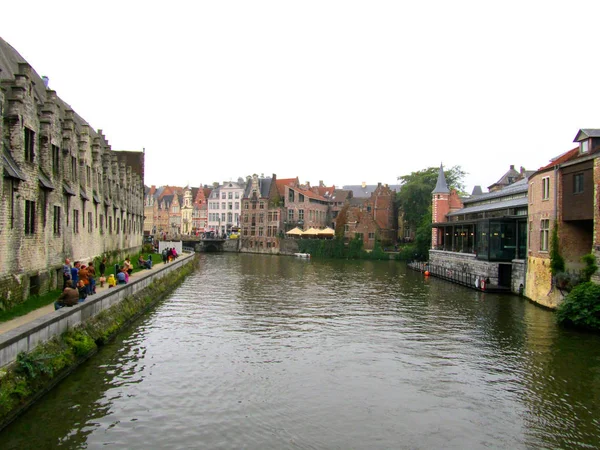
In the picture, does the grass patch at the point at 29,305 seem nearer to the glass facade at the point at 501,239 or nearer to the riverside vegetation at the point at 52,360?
the riverside vegetation at the point at 52,360

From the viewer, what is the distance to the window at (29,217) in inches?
719

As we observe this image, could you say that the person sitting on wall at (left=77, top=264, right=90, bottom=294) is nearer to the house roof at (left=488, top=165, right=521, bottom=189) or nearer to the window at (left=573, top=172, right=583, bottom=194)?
the window at (left=573, top=172, right=583, bottom=194)

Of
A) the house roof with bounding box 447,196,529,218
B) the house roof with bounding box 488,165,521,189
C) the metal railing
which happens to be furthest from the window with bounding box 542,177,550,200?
the house roof with bounding box 488,165,521,189

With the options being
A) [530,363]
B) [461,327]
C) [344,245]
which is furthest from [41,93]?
[344,245]

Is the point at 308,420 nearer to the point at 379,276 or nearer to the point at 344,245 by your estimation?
the point at 379,276

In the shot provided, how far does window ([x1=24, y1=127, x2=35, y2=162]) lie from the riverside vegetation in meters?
6.51

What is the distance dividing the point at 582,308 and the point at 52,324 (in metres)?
20.6

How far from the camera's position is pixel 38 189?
19281mm

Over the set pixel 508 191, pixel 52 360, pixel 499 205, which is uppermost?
pixel 508 191

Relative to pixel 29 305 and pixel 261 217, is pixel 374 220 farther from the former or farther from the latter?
pixel 29 305

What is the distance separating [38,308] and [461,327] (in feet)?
57.7

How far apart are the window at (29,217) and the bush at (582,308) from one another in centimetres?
2245

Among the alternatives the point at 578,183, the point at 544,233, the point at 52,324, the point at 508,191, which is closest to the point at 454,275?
the point at 508,191

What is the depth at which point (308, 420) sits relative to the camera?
39.2ft
